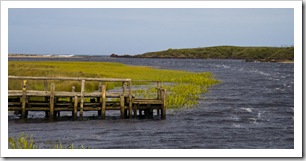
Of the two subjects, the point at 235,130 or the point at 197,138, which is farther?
the point at 235,130

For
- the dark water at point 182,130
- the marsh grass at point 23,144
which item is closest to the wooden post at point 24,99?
the dark water at point 182,130

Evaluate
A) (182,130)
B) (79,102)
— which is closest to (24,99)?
(79,102)

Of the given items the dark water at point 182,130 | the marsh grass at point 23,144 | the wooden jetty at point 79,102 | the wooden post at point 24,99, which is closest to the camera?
the marsh grass at point 23,144

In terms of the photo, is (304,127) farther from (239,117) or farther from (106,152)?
(239,117)

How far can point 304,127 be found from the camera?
16969mm

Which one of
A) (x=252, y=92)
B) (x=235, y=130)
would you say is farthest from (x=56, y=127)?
(x=252, y=92)

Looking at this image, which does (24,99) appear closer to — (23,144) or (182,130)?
(23,144)

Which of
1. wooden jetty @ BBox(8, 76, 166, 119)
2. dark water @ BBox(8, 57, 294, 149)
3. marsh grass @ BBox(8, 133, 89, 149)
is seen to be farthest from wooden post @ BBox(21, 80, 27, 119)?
marsh grass @ BBox(8, 133, 89, 149)

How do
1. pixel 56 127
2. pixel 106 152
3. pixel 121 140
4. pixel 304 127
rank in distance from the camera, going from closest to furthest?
1. pixel 106 152
2. pixel 304 127
3. pixel 121 140
4. pixel 56 127

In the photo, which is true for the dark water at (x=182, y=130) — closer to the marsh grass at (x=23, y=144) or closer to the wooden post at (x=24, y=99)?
the wooden post at (x=24, y=99)

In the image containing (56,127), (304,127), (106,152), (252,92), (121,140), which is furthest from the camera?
(252,92)

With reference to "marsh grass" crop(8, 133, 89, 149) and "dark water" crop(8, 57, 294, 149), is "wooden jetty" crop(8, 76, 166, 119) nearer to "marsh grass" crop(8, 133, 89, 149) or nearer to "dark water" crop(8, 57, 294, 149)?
"dark water" crop(8, 57, 294, 149)

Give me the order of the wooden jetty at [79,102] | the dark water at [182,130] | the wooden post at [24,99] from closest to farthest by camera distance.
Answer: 1. the dark water at [182,130]
2. the wooden post at [24,99]
3. the wooden jetty at [79,102]

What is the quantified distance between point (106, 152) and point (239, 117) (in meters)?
19.2
